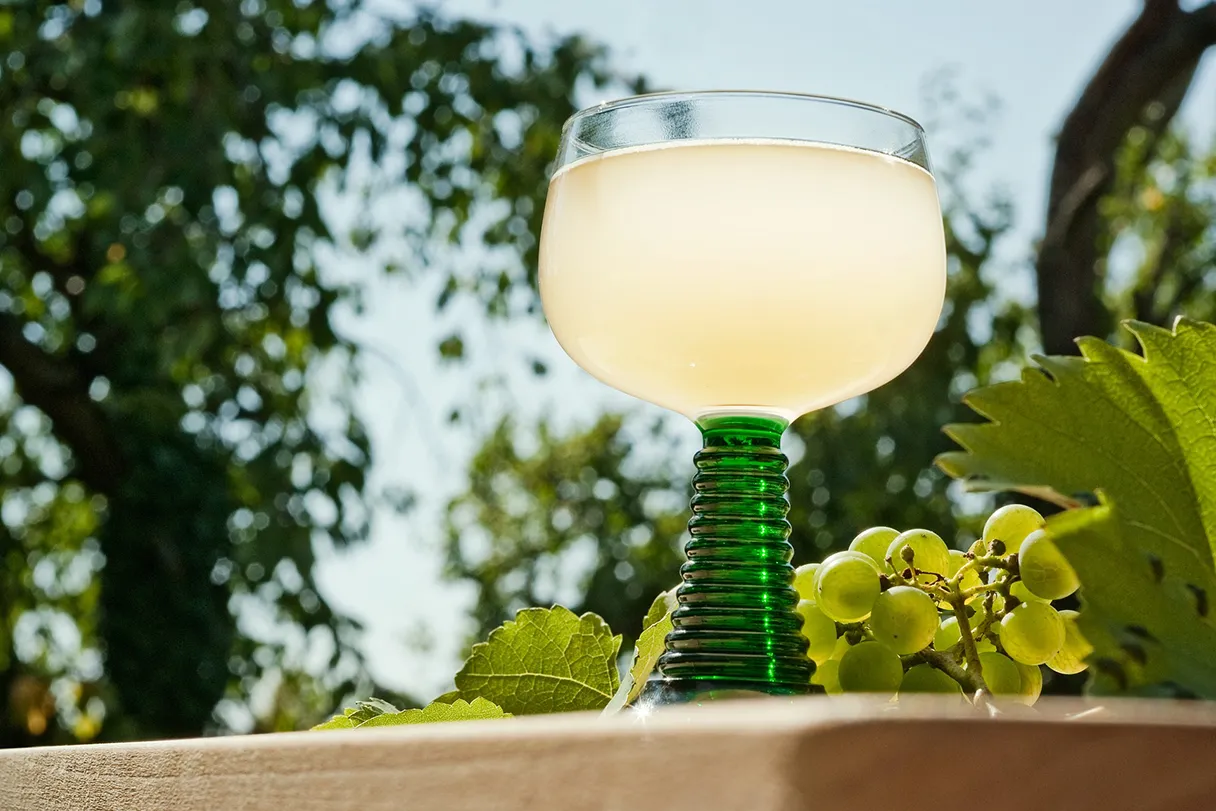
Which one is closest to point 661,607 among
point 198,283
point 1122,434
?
point 1122,434

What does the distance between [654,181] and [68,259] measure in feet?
16.7

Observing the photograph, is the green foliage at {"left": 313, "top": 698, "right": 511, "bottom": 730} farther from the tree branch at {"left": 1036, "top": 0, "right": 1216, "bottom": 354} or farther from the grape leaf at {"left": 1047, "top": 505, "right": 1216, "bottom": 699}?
the tree branch at {"left": 1036, "top": 0, "right": 1216, "bottom": 354}

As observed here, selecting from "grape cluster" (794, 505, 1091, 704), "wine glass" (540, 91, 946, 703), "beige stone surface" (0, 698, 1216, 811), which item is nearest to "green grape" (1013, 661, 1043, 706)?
"grape cluster" (794, 505, 1091, 704)

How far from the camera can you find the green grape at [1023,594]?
0.47 m

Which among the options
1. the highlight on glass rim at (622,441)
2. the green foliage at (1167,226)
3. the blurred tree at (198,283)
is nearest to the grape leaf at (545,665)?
the highlight on glass rim at (622,441)

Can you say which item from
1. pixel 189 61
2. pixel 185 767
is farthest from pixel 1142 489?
pixel 189 61

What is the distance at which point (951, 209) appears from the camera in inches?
285

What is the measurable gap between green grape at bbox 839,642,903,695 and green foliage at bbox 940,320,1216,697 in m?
0.12

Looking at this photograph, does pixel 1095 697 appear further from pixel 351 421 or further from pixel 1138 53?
pixel 1138 53

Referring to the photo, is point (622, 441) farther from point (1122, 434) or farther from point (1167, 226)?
point (1122, 434)

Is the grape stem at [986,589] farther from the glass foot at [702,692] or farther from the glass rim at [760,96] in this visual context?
the glass rim at [760,96]

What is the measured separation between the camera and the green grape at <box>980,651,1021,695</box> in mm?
478


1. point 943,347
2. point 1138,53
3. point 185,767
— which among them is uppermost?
point 1138,53

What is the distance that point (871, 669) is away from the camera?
0.47m
